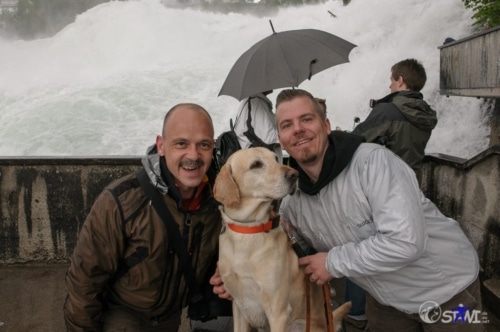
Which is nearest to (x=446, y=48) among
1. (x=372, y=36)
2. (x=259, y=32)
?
(x=372, y=36)

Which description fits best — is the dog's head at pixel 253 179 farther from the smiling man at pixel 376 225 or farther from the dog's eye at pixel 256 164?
the smiling man at pixel 376 225

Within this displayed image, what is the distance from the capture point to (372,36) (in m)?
18.0

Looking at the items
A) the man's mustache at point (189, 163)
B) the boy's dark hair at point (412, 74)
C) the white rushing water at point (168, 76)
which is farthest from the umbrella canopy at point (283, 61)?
the white rushing water at point (168, 76)

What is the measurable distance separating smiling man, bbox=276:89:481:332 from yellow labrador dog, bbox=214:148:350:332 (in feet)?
→ 0.49

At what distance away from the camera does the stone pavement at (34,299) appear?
12.6ft

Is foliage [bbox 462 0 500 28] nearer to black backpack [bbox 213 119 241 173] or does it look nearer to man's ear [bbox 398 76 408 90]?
man's ear [bbox 398 76 408 90]

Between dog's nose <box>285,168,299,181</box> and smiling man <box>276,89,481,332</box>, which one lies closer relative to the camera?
smiling man <box>276,89,481,332</box>

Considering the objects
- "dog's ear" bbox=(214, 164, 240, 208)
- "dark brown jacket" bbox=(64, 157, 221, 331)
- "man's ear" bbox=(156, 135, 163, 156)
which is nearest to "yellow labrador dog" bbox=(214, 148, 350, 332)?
"dog's ear" bbox=(214, 164, 240, 208)

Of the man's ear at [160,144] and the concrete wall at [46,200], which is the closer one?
the man's ear at [160,144]

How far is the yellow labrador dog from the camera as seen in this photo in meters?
2.55

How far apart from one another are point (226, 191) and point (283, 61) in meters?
2.34

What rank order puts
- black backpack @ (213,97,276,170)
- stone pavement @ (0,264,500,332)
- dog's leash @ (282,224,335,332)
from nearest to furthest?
dog's leash @ (282,224,335,332) < stone pavement @ (0,264,500,332) < black backpack @ (213,97,276,170)

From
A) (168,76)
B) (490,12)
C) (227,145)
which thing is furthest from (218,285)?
(168,76)

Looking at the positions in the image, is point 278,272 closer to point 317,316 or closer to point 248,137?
point 317,316
